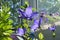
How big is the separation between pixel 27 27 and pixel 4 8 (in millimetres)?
139

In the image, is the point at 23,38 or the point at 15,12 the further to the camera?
the point at 15,12

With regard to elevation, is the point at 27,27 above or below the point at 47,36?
above

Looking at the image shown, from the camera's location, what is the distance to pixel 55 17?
1436 mm

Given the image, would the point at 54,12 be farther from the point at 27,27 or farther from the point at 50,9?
the point at 27,27

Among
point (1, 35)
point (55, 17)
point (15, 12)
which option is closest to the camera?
point (1, 35)

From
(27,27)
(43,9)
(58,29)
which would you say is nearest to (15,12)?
(43,9)

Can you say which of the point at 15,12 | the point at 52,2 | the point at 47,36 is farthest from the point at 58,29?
the point at 15,12

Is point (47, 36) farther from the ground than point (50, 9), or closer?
closer

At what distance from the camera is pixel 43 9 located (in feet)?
4.87

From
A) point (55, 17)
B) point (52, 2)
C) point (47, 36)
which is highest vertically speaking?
point (52, 2)

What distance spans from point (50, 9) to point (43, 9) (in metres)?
0.06

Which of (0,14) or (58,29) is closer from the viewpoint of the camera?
(0,14)

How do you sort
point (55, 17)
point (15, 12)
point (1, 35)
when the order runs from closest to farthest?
point (1, 35) < point (15, 12) < point (55, 17)

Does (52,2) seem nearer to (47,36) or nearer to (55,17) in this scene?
(55,17)
